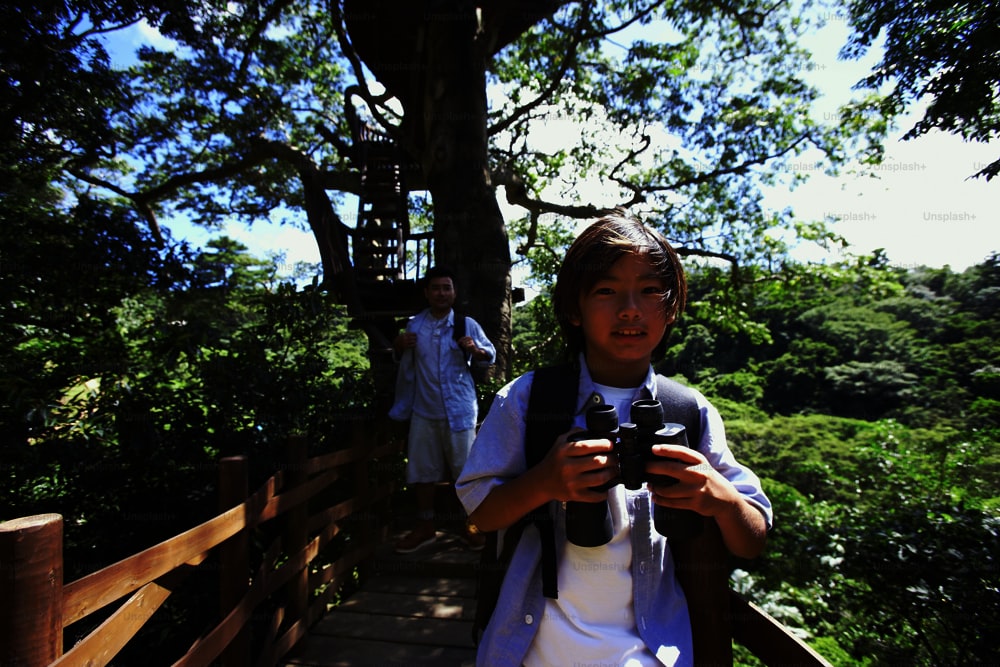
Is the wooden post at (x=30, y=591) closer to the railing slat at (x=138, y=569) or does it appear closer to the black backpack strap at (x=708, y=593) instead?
the railing slat at (x=138, y=569)

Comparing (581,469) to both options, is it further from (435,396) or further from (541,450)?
(435,396)

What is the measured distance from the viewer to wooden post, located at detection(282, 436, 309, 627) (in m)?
3.08

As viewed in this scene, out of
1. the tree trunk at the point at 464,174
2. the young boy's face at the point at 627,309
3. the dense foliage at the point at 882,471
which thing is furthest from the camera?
the tree trunk at the point at 464,174

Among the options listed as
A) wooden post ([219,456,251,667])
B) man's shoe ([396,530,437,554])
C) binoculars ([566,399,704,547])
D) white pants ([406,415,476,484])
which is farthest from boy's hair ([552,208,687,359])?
man's shoe ([396,530,437,554])

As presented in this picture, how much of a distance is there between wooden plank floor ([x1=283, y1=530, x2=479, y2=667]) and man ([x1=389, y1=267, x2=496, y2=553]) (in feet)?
0.70

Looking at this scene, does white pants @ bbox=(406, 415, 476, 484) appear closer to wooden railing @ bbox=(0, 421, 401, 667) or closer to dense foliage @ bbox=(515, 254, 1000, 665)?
wooden railing @ bbox=(0, 421, 401, 667)

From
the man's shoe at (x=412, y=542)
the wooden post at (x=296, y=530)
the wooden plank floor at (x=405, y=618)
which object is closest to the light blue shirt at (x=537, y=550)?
the wooden plank floor at (x=405, y=618)

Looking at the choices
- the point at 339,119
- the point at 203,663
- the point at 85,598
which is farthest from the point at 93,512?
the point at 339,119

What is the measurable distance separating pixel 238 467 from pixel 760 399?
1006 inches

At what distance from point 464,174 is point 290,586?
5.47 meters

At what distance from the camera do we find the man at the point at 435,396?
415cm

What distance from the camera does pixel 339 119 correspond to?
492 inches

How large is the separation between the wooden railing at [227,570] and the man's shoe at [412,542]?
0.77ft

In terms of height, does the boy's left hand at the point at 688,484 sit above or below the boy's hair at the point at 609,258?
below
